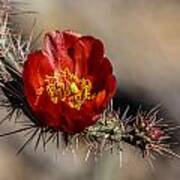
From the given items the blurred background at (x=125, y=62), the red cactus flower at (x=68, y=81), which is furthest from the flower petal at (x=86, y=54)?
the blurred background at (x=125, y=62)

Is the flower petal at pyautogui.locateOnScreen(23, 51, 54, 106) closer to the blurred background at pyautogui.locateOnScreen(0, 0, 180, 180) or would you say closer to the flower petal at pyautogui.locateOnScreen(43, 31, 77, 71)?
the flower petal at pyautogui.locateOnScreen(43, 31, 77, 71)

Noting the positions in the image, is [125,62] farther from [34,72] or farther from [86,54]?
[34,72]

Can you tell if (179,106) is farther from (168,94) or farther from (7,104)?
(7,104)

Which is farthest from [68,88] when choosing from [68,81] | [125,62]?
[125,62]

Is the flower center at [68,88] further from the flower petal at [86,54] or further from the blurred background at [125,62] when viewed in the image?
the blurred background at [125,62]

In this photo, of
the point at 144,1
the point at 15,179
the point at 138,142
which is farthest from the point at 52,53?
the point at 144,1

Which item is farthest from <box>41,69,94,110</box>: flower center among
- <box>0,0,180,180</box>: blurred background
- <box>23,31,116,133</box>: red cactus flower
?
<box>0,0,180,180</box>: blurred background
